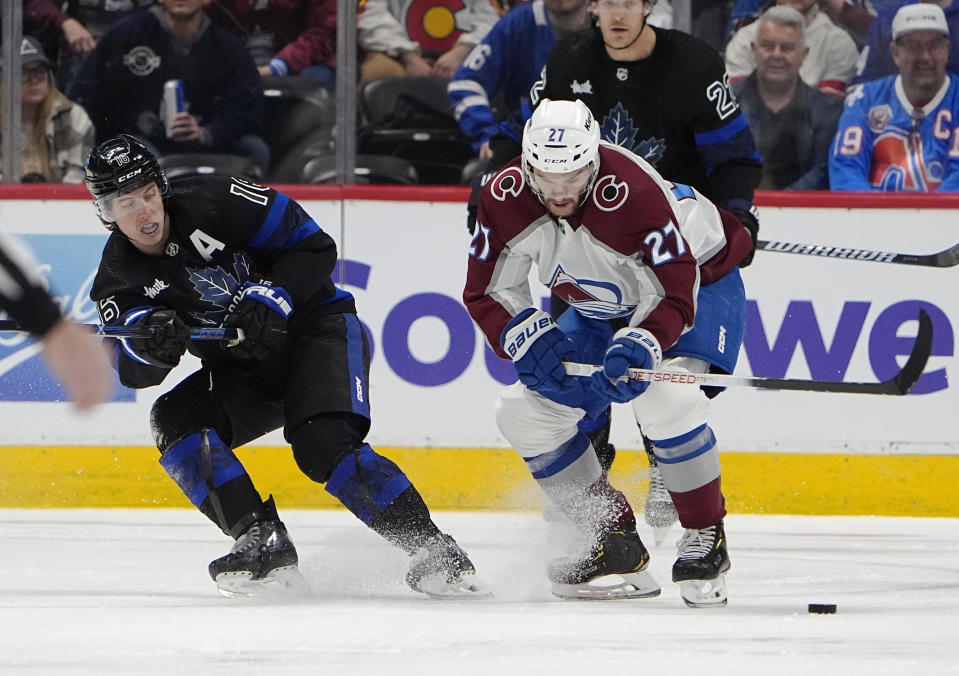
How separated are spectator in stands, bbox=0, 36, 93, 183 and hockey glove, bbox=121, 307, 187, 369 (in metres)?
1.87

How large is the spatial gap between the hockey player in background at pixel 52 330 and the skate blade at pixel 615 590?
4.75ft

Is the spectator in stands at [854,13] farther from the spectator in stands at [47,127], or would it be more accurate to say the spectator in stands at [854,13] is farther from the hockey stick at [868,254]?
the spectator in stands at [47,127]

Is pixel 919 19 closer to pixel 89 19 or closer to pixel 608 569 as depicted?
pixel 608 569

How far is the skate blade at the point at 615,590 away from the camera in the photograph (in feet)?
11.1

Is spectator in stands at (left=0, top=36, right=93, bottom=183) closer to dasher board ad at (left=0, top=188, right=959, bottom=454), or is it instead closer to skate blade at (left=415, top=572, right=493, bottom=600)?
dasher board ad at (left=0, top=188, right=959, bottom=454)

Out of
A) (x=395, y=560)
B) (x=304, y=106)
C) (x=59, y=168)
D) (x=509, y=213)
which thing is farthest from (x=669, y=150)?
(x=59, y=168)

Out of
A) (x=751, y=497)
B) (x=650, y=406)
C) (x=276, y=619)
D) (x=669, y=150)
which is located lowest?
(x=751, y=497)

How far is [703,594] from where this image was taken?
3.20 m

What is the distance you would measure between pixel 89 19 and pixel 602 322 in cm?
251

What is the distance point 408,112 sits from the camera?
17.0ft

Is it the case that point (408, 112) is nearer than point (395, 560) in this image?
No

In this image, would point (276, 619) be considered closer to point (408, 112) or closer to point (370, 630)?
point (370, 630)

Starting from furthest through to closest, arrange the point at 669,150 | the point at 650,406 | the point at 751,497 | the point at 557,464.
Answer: the point at 751,497 → the point at 669,150 → the point at 557,464 → the point at 650,406

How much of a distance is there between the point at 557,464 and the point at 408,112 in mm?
2075
